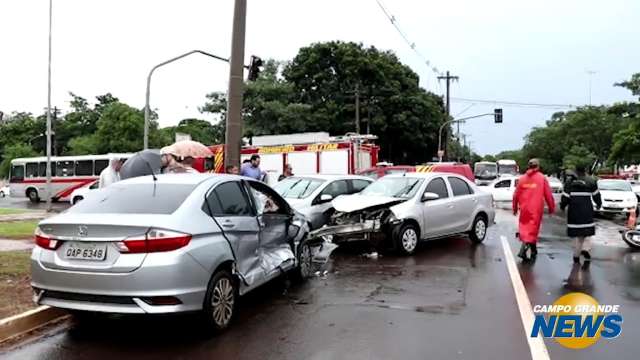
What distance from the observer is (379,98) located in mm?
51750

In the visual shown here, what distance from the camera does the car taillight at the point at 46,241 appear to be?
521 centimetres

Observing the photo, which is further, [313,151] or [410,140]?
[410,140]

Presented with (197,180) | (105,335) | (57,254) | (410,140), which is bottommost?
(105,335)

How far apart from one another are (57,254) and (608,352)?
517cm

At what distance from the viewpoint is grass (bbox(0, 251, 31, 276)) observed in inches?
309

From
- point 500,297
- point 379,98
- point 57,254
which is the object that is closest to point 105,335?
point 57,254

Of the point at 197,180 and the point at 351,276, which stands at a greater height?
the point at 197,180

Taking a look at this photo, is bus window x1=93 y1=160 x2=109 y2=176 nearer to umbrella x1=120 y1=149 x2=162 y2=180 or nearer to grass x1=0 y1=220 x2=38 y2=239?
grass x1=0 y1=220 x2=38 y2=239

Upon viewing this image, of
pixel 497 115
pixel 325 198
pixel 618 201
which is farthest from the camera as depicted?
pixel 497 115

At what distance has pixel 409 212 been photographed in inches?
408

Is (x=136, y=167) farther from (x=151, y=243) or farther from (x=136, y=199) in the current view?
(x=151, y=243)

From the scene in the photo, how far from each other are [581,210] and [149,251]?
759 cm

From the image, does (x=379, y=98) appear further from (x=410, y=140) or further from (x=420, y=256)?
(x=420, y=256)

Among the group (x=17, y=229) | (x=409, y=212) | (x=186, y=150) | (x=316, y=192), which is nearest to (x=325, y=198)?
(x=316, y=192)
